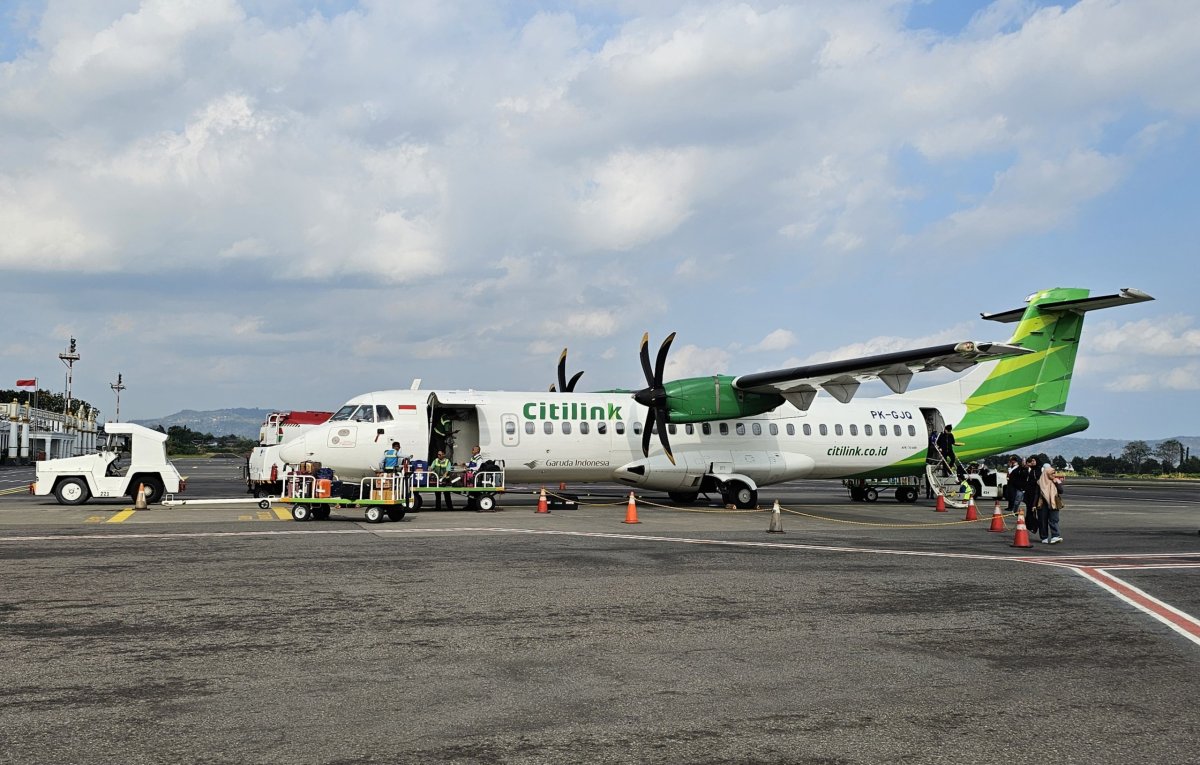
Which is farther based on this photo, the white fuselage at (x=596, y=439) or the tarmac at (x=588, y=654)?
the white fuselage at (x=596, y=439)

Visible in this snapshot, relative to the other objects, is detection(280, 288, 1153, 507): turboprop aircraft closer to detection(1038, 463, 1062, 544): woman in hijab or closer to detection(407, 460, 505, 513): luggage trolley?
detection(407, 460, 505, 513): luggage trolley

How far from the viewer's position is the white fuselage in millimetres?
25578

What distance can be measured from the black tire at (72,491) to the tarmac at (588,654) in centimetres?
1125

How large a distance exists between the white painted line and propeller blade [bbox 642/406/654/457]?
14750 mm

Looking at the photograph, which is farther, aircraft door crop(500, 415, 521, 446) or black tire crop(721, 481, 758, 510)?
black tire crop(721, 481, 758, 510)

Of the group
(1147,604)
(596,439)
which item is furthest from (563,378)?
(1147,604)

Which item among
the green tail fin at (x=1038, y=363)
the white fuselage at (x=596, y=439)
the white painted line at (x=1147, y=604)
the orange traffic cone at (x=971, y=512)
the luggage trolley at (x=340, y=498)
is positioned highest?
the green tail fin at (x=1038, y=363)

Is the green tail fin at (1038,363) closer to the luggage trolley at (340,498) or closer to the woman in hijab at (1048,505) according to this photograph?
the woman in hijab at (1048,505)

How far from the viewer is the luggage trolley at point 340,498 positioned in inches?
790

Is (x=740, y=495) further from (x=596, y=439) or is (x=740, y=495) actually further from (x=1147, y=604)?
(x=1147, y=604)

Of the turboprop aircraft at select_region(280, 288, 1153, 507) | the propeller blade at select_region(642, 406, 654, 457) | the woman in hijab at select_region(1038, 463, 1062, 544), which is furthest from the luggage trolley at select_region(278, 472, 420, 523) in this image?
the woman in hijab at select_region(1038, 463, 1062, 544)

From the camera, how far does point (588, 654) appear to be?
293 inches

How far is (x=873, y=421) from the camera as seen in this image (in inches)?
1195

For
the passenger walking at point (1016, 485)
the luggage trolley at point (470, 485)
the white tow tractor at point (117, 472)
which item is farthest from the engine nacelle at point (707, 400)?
the white tow tractor at point (117, 472)
